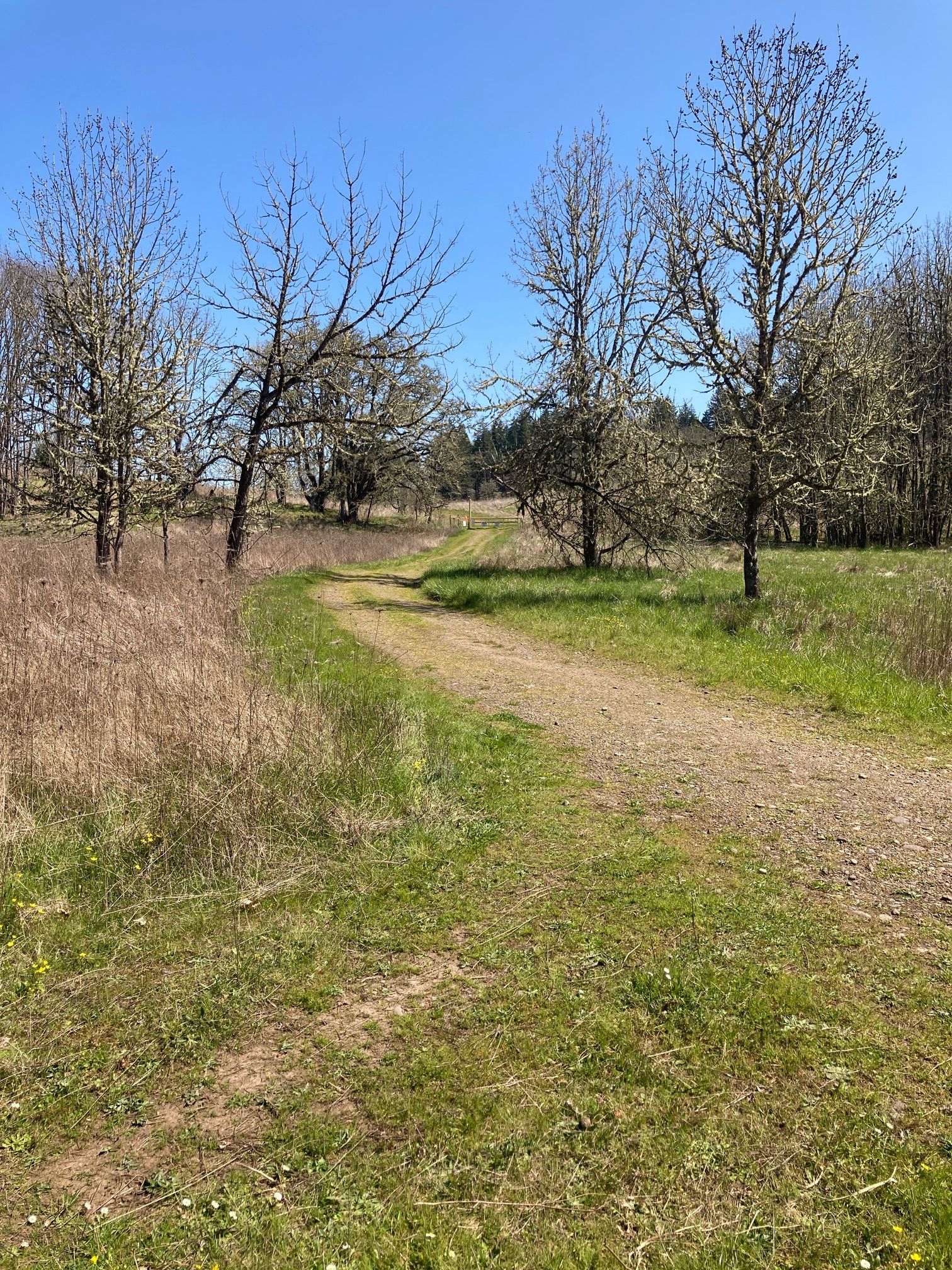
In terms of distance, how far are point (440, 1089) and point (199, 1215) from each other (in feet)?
3.15

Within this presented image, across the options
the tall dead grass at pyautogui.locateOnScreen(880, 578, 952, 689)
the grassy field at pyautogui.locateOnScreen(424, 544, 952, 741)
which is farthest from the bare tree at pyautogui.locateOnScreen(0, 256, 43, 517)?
the tall dead grass at pyautogui.locateOnScreen(880, 578, 952, 689)

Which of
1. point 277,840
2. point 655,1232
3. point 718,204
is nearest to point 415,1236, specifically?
point 655,1232

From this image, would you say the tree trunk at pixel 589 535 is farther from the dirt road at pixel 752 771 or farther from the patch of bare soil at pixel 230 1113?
the patch of bare soil at pixel 230 1113

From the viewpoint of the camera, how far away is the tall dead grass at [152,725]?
16.6 feet

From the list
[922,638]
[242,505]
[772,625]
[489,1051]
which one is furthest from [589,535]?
[489,1051]

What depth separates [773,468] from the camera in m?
13.5

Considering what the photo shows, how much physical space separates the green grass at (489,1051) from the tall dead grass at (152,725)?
10.5 inches

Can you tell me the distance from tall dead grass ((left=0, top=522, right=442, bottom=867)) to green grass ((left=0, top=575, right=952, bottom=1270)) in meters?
0.27

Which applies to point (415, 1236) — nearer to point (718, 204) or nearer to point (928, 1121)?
point (928, 1121)

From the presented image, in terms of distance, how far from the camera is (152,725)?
5957 millimetres

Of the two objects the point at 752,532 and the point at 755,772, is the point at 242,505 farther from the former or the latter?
the point at 755,772

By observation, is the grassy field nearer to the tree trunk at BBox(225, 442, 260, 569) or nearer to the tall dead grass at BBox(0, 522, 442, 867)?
the tree trunk at BBox(225, 442, 260, 569)

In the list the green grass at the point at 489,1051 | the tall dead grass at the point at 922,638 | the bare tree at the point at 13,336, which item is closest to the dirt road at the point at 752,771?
the green grass at the point at 489,1051

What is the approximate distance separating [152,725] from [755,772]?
17.3 feet
